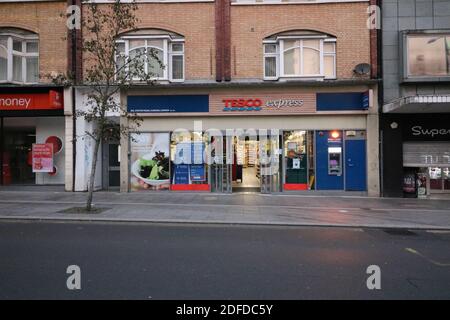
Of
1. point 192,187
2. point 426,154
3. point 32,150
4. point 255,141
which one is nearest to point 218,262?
point 192,187

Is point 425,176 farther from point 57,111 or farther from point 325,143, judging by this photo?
→ point 57,111

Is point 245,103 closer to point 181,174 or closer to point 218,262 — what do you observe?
point 181,174

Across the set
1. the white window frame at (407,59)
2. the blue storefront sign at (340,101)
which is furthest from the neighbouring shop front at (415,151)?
the white window frame at (407,59)

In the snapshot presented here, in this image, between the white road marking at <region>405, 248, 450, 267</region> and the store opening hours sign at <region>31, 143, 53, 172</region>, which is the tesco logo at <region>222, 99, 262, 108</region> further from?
the white road marking at <region>405, 248, 450, 267</region>

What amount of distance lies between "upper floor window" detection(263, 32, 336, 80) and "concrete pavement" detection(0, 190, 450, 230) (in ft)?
17.4

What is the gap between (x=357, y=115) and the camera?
649 inches

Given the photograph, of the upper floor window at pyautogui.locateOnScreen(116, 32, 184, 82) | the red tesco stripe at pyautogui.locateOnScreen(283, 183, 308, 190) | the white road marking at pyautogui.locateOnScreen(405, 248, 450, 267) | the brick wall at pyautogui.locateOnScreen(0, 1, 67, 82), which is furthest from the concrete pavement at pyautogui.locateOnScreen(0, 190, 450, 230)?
the brick wall at pyautogui.locateOnScreen(0, 1, 67, 82)

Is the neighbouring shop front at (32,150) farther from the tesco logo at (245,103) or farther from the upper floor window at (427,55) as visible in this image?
the upper floor window at (427,55)

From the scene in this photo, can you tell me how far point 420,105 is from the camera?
14305 mm

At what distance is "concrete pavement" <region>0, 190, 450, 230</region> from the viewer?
10.4m

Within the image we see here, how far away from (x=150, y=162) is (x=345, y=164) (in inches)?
333

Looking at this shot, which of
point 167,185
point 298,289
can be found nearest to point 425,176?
point 167,185

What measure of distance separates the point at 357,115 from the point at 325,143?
1774mm
